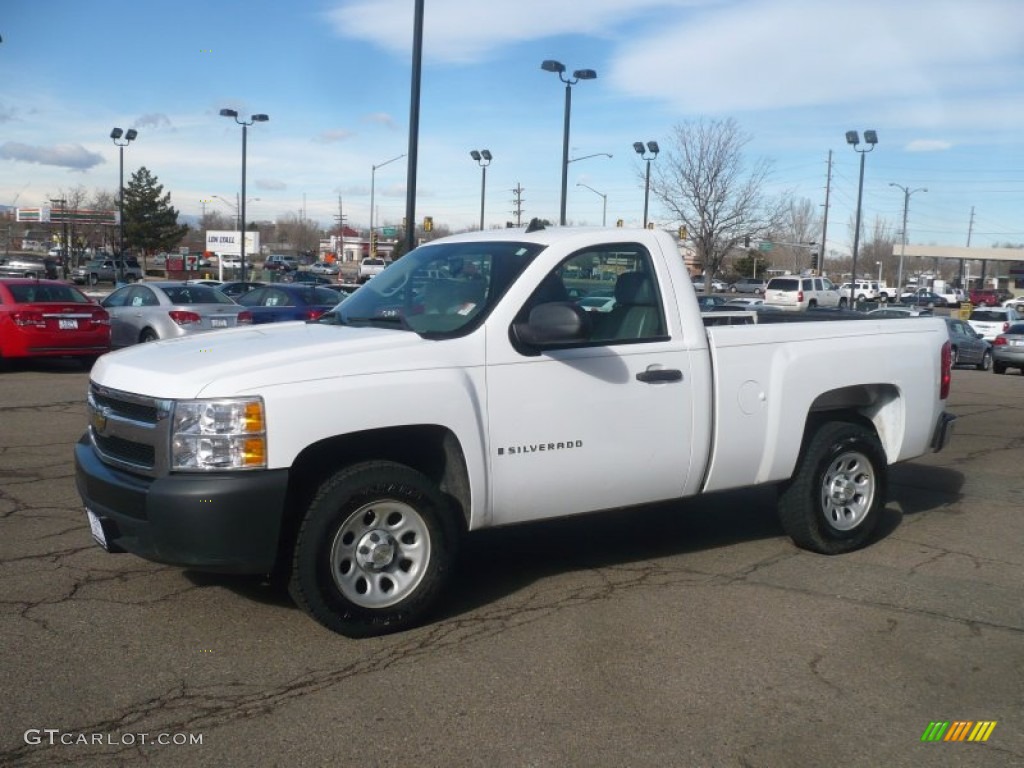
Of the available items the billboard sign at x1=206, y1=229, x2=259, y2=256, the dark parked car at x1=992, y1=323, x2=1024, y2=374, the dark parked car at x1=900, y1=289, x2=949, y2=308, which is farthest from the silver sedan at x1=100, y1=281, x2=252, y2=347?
the dark parked car at x1=900, y1=289, x2=949, y2=308

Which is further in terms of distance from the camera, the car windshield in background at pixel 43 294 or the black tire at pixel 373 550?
the car windshield in background at pixel 43 294

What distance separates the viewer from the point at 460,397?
16.7 ft

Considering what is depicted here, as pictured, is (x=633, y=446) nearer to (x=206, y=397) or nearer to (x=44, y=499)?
(x=206, y=397)

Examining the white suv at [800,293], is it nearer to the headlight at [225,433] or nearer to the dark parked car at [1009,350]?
the dark parked car at [1009,350]

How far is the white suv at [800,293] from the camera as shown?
147 feet

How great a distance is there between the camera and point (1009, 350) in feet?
89.1

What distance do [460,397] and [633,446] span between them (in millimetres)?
1139

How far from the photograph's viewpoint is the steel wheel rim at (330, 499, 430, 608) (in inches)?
193

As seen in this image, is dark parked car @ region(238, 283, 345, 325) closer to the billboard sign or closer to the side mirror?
the side mirror

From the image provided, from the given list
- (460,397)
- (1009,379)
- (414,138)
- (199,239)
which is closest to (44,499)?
(460,397)

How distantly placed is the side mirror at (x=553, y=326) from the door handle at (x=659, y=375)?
57cm

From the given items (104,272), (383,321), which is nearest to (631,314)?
(383,321)

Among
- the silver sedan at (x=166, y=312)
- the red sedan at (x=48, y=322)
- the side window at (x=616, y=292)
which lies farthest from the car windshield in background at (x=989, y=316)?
the side window at (x=616, y=292)

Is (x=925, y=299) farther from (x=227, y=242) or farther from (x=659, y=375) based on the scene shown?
(x=659, y=375)
